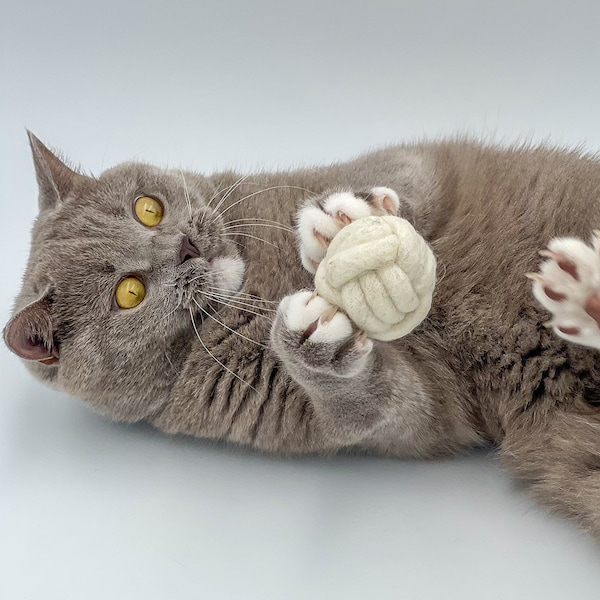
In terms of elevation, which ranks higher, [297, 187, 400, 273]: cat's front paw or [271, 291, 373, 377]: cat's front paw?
[297, 187, 400, 273]: cat's front paw

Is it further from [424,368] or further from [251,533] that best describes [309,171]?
[251,533]

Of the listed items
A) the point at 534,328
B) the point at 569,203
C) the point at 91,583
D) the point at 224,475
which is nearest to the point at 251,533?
the point at 224,475

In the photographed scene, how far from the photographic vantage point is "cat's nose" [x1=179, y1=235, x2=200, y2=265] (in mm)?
1709

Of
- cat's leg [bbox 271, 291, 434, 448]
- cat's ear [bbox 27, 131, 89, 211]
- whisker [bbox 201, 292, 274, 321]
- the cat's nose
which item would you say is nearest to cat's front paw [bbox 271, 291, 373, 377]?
cat's leg [bbox 271, 291, 434, 448]

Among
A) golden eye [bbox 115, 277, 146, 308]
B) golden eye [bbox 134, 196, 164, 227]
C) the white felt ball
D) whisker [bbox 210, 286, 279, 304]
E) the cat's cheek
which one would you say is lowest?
golden eye [bbox 115, 277, 146, 308]

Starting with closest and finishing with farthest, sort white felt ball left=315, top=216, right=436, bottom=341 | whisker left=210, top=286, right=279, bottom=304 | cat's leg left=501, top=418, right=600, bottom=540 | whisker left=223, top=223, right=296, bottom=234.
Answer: white felt ball left=315, top=216, right=436, bottom=341, cat's leg left=501, top=418, right=600, bottom=540, whisker left=210, top=286, right=279, bottom=304, whisker left=223, top=223, right=296, bottom=234

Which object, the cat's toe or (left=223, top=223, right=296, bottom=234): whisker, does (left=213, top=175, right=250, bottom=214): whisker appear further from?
the cat's toe

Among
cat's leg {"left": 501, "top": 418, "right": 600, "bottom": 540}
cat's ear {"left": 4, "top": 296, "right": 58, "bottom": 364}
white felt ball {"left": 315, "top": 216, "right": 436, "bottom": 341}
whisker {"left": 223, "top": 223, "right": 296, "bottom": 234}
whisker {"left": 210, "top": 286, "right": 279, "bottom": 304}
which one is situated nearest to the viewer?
white felt ball {"left": 315, "top": 216, "right": 436, "bottom": 341}

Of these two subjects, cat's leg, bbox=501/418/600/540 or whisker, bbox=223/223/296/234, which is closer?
cat's leg, bbox=501/418/600/540

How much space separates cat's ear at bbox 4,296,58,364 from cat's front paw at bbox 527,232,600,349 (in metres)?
1.07

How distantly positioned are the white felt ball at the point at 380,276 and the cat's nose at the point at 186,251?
0.49 meters

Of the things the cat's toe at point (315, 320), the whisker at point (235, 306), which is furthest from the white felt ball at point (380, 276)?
the whisker at point (235, 306)

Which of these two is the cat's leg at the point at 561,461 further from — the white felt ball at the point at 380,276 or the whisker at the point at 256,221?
the whisker at the point at 256,221

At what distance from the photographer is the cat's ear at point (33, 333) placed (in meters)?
1.60
